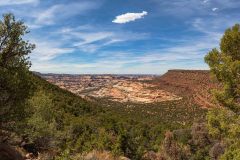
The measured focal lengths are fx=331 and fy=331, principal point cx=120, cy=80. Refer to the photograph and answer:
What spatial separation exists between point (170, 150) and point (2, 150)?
135 feet

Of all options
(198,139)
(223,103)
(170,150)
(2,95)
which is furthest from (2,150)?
(198,139)

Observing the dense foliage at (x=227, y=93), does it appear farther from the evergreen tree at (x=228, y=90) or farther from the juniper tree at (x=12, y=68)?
the juniper tree at (x=12, y=68)

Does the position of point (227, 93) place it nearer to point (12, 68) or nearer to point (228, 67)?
point (228, 67)

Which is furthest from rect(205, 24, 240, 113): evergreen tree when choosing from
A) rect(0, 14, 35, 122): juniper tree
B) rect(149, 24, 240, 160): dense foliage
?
rect(0, 14, 35, 122): juniper tree

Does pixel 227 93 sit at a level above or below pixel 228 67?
below

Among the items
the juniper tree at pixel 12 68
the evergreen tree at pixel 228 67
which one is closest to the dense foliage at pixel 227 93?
the evergreen tree at pixel 228 67

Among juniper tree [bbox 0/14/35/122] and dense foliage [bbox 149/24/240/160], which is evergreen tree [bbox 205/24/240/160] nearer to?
dense foliage [bbox 149/24/240/160]

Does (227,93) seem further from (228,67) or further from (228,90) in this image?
(228,67)

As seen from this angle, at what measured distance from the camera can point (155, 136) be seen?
83.6m

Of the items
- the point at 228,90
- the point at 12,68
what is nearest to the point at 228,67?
the point at 228,90

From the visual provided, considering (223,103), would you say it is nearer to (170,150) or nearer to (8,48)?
(8,48)

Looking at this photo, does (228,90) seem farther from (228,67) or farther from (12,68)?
(12,68)

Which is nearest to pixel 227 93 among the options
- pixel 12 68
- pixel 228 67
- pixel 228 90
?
pixel 228 90

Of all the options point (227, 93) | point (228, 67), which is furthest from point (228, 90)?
point (228, 67)
